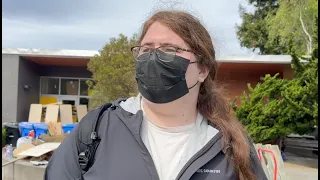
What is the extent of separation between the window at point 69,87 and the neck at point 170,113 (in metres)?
20.6

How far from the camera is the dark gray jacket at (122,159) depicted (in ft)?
4.91

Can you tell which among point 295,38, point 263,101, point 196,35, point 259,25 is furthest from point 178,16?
point 259,25

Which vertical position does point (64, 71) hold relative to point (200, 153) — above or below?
above

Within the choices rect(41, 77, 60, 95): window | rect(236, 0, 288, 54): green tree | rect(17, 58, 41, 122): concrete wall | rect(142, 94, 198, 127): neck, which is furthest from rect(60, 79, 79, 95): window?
rect(142, 94, 198, 127): neck

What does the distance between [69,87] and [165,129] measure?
20.9m

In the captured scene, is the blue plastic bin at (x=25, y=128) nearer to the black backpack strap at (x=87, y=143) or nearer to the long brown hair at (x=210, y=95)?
the long brown hair at (x=210, y=95)

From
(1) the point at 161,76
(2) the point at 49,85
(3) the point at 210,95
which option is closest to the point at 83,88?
(2) the point at 49,85

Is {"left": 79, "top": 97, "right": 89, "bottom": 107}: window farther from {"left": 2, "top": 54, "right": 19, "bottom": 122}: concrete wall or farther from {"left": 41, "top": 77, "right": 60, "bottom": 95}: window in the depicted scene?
{"left": 2, "top": 54, "right": 19, "bottom": 122}: concrete wall

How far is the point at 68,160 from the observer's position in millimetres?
1505

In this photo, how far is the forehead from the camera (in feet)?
5.53

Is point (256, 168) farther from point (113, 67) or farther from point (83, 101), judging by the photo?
point (83, 101)

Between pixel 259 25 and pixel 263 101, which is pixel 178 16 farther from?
pixel 259 25

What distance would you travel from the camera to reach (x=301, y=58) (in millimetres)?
12867

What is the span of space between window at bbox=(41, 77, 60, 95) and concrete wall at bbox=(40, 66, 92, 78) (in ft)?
1.15
